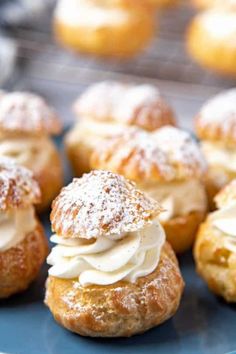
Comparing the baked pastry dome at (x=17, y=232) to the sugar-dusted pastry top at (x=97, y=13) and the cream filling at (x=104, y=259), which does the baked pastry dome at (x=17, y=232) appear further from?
the sugar-dusted pastry top at (x=97, y=13)

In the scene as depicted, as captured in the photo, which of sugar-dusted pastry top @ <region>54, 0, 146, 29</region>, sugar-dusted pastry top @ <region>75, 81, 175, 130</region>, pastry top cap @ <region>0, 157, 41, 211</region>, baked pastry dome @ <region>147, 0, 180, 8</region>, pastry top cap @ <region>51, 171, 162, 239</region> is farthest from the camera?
baked pastry dome @ <region>147, 0, 180, 8</region>

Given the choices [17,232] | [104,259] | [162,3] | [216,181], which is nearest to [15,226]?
[17,232]

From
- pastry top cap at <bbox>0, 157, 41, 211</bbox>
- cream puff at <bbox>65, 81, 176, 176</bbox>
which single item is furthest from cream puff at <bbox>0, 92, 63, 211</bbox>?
pastry top cap at <bbox>0, 157, 41, 211</bbox>

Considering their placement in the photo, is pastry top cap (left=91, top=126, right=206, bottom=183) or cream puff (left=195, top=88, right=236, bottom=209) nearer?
pastry top cap (left=91, top=126, right=206, bottom=183)

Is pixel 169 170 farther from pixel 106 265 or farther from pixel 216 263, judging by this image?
pixel 106 265

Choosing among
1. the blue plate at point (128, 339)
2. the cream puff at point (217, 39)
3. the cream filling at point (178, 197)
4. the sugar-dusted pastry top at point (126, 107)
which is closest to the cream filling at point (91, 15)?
the cream puff at point (217, 39)

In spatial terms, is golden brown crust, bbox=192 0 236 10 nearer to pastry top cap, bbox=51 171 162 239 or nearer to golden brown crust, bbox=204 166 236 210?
golden brown crust, bbox=204 166 236 210

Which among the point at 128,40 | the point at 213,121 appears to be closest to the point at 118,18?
the point at 128,40
